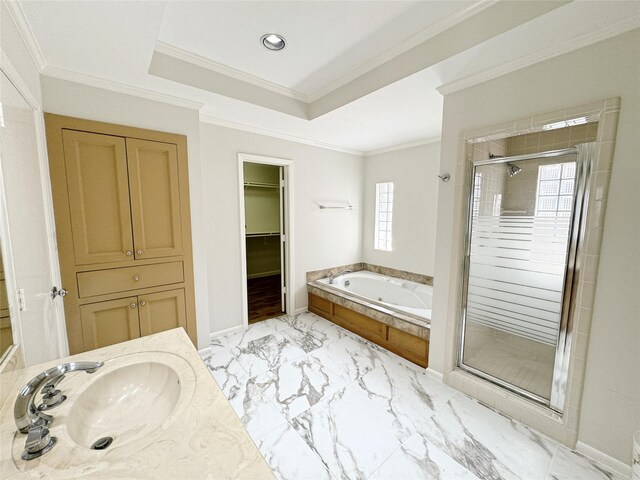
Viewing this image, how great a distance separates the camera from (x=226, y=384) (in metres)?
2.15

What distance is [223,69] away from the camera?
82.7 inches

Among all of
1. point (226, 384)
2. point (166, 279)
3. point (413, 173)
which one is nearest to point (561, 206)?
point (413, 173)

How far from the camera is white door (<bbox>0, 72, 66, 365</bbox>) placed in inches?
42.3

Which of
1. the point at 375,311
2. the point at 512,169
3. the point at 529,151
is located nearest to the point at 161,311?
the point at 375,311

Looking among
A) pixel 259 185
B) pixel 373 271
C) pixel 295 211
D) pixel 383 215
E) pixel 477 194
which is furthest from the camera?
pixel 259 185

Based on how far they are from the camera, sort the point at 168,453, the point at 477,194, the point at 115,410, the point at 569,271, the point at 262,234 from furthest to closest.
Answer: the point at 262,234
the point at 477,194
the point at 569,271
the point at 115,410
the point at 168,453

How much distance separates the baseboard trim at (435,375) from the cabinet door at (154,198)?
2.46 m

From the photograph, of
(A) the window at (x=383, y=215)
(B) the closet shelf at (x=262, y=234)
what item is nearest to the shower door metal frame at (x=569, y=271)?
(A) the window at (x=383, y=215)

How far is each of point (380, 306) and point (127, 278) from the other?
235 cm

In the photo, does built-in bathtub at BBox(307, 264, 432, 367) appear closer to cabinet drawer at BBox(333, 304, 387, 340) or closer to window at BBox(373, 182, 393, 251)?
cabinet drawer at BBox(333, 304, 387, 340)

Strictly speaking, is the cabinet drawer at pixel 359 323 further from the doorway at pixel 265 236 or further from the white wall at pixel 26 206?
the white wall at pixel 26 206

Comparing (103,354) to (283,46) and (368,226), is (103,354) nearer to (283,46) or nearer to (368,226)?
(283,46)

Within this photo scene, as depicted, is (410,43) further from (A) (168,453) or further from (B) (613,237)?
(A) (168,453)

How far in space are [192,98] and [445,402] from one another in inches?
126
